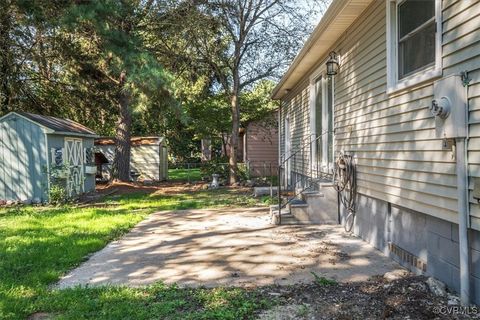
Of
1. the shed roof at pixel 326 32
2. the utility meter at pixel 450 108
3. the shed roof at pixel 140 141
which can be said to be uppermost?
the shed roof at pixel 326 32

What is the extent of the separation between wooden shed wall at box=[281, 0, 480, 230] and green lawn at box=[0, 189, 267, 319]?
193 cm

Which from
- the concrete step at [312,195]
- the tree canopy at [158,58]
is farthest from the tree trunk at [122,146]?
the concrete step at [312,195]

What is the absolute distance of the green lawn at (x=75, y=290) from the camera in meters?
3.45

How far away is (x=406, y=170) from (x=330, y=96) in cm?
398

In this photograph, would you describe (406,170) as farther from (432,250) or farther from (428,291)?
(428,291)

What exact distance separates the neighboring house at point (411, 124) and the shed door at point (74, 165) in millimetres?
7926

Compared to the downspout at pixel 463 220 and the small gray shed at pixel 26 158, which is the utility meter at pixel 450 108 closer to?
the downspout at pixel 463 220

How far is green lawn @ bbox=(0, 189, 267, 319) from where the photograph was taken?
11.3 feet

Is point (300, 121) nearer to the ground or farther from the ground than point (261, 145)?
farther from the ground

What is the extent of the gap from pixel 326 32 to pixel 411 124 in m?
3.22

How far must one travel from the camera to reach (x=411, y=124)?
430cm

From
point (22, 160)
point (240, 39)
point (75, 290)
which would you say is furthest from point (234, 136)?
point (75, 290)

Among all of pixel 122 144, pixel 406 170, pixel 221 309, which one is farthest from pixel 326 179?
pixel 122 144

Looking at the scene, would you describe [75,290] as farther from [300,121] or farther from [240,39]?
[240,39]
